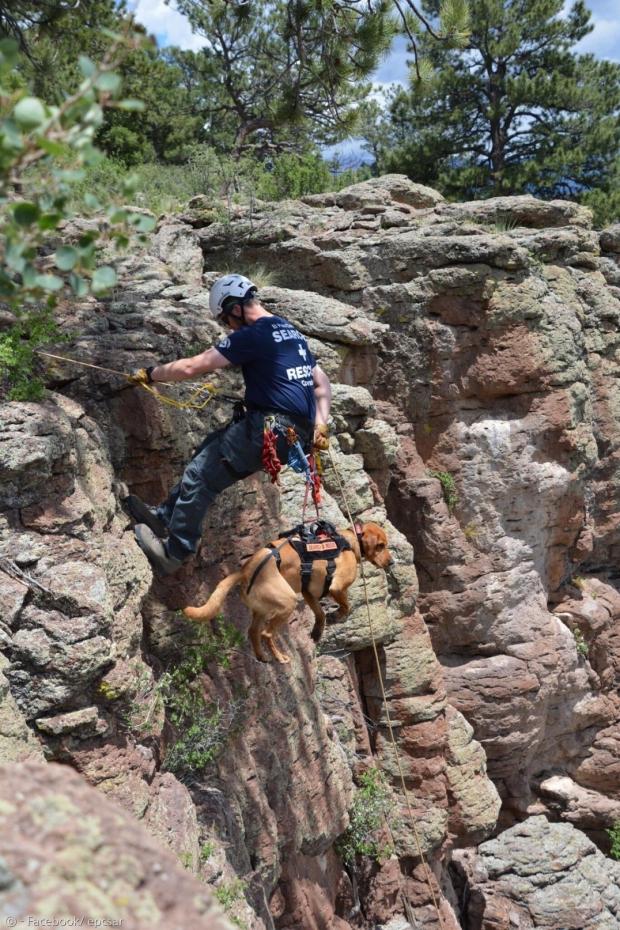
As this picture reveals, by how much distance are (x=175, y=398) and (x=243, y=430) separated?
2.68 feet

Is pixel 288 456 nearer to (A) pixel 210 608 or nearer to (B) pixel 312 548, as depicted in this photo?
(B) pixel 312 548

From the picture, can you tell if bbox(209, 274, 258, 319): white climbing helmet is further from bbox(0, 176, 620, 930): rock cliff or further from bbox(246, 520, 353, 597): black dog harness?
bbox(246, 520, 353, 597): black dog harness

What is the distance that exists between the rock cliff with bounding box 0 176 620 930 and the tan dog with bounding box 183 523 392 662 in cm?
56

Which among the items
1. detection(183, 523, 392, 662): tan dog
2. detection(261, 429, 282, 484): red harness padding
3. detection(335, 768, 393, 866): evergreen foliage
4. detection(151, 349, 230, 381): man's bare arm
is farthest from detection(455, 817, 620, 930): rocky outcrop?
detection(151, 349, 230, 381): man's bare arm

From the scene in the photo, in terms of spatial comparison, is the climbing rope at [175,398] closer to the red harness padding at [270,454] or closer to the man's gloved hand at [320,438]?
the red harness padding at [270,454]

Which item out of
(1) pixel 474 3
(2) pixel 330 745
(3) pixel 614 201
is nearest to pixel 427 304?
(2) pixel 330 745

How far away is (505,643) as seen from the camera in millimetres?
13219

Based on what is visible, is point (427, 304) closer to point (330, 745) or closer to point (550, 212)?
point (550, 212)

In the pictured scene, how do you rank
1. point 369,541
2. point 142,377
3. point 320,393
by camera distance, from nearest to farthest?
point 142,377 → point 369,541 → point 320,393

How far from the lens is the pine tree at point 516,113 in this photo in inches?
795

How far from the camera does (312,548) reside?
5.77 m

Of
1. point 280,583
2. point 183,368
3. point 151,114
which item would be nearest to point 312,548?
point 280,583

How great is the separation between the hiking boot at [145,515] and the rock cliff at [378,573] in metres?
0.13

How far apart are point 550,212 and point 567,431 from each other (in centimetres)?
363
